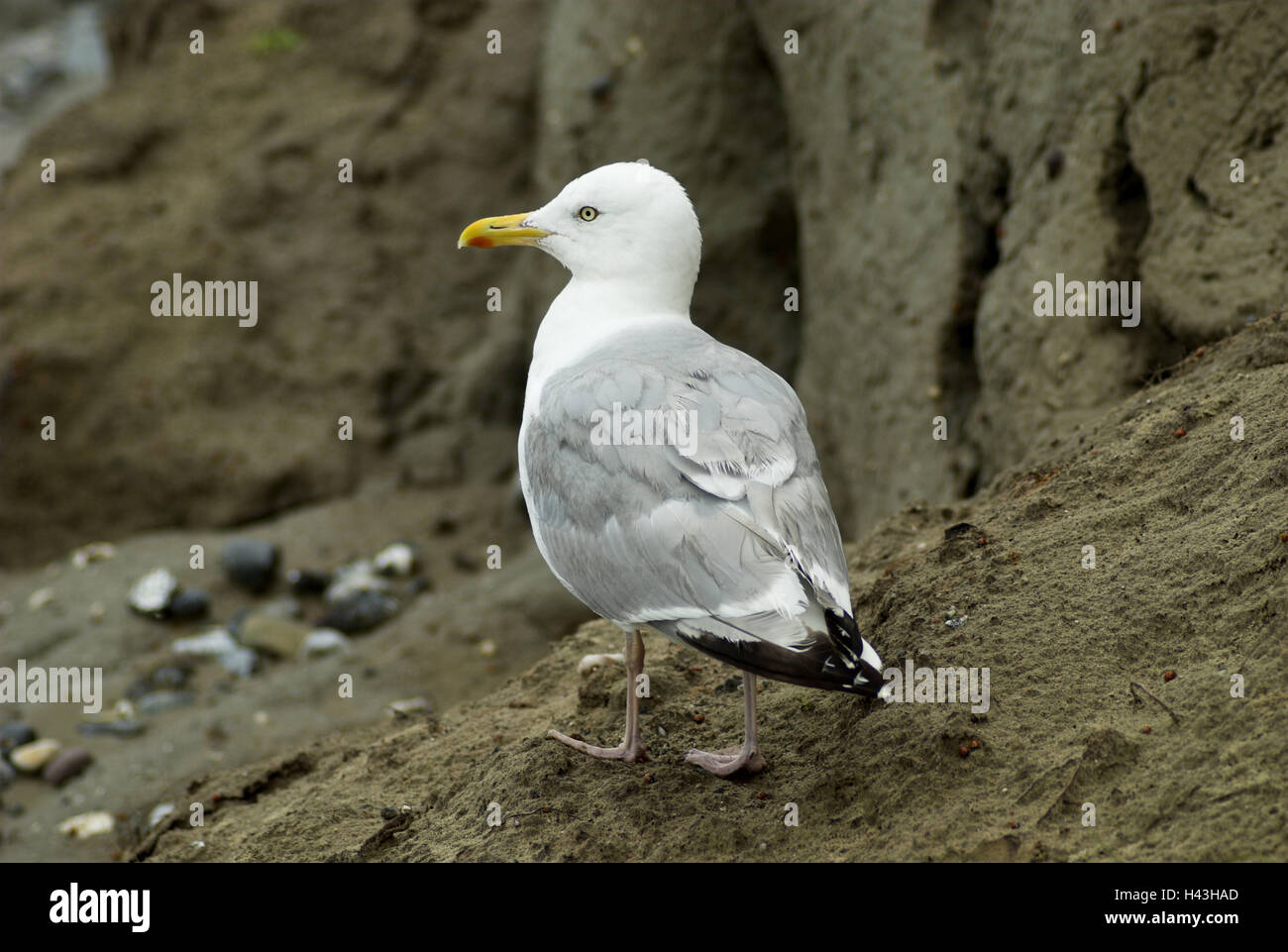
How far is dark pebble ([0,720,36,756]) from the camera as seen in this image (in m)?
7.03

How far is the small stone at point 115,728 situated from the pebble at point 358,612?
1.31 meters

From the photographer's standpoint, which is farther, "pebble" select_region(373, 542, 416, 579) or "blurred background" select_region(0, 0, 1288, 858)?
"pebble" select_region(373, 542, 416, 579)

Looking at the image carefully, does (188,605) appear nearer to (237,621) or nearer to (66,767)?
(237,621)

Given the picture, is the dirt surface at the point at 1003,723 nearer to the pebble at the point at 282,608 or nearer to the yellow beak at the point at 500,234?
the yellow beak at the point at 500,234

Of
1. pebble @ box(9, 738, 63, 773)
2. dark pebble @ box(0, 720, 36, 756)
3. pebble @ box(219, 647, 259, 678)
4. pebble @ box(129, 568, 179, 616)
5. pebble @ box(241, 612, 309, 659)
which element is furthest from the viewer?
pebble @ box(129, 568, 179, 616)

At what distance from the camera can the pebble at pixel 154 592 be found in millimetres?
8258

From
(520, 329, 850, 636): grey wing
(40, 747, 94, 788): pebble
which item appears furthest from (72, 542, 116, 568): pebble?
(520, 329, 850, 636): grey wing

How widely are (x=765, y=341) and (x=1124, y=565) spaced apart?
4.91 meters

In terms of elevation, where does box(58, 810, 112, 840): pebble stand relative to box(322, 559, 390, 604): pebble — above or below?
below

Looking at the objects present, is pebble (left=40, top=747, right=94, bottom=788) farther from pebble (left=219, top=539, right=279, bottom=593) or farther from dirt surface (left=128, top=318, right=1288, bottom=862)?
dirt surface (left=128, top=318, right=1288, bottom=862)

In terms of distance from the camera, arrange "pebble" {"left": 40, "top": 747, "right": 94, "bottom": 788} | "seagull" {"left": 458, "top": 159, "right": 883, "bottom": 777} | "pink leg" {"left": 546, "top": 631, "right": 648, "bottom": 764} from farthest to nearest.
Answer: "pebble" {"left": 40, "top": 747, "right": 94, "bottom": 788} → "pink leg" {"left": 546, "top": 631, "right": 648, "bottom": 764} → "seagull" {"left": 458, "top": 159, "right": 883, "bottom": 777}

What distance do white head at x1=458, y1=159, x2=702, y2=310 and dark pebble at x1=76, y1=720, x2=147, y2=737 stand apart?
4165 millimetres

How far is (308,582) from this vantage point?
8500 mm
